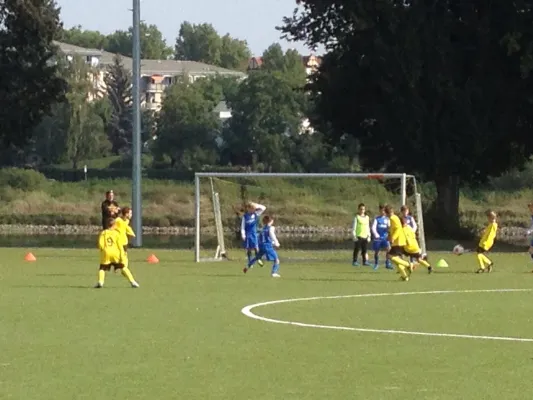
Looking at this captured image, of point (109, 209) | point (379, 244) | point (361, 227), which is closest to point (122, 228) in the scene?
point (109, 209)

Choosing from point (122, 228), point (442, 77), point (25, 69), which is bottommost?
point (122, 228)

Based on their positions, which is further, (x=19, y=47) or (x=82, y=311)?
(x=19, y=47)

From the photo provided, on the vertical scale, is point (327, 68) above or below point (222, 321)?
above

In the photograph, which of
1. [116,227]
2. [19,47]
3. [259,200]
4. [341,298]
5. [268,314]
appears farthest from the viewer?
[19,47]

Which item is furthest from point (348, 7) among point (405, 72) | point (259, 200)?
point (259, 200)

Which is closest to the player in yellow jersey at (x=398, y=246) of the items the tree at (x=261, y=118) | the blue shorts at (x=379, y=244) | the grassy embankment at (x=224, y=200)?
the blue shorts at (x=379, y=244)

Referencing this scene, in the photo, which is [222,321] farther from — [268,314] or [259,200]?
[259,200]

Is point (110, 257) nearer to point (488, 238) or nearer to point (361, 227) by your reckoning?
point (488, 238)

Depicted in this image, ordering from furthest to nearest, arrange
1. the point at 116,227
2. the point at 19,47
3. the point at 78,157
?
the point at 78,157 < the point at 19,47 < the point at 116,227

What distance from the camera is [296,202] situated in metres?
53.0

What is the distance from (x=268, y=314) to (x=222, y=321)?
1.35 meters

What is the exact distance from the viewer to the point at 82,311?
19406 mm

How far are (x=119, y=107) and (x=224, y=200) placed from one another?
313ft

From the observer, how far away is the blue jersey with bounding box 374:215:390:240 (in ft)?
110
